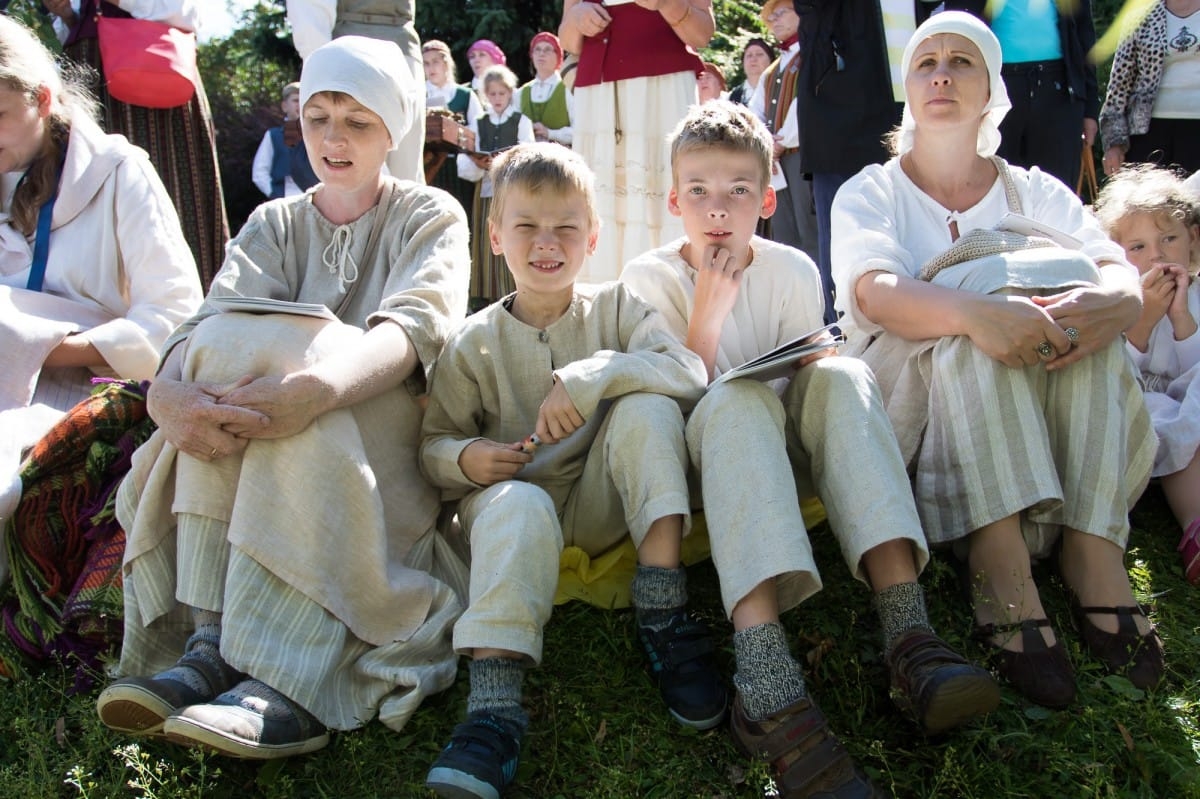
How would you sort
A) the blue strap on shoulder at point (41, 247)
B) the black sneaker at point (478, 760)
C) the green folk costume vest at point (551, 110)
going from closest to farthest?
1. the black sneaker at point (478, 760)
2. the blue strap on shoulder at point (41, 247)
3. the green folk costume vest at point (551, 110)

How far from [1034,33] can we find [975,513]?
2.94 m

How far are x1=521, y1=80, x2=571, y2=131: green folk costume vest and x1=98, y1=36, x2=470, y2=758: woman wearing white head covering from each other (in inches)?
270

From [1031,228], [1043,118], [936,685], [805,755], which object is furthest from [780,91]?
[805,755]

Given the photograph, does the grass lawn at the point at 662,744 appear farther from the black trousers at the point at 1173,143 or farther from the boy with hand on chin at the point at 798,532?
the black trousers at the point at 1173,143

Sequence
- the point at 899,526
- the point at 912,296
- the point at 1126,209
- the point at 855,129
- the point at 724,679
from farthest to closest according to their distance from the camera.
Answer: the point at 855,129 → the point at 1126,209 → the point at 912,296 → the point at 724,679 → the point at 899,526

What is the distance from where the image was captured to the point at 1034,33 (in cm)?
472

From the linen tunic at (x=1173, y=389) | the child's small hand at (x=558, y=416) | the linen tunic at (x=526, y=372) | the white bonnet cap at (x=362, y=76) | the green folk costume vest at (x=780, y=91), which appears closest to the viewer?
the child's small hand at (x=558, y=416)

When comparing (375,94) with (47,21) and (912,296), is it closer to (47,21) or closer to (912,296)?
(912,296)

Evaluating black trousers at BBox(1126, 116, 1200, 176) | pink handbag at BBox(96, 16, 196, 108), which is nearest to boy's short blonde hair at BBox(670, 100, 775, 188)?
pink handbag at BBox(96, 16, 196, 108)

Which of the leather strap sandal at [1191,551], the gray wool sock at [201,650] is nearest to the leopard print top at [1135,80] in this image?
the leather strap sandal at [1191,551]

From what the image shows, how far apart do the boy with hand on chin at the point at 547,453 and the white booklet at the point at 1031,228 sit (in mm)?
1051

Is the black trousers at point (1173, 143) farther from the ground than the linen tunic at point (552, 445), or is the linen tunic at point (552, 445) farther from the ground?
the black trousers at point (1173, 143)

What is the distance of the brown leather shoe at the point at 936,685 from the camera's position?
213cm

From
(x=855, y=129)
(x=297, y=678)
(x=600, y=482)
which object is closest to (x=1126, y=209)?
(x=855, y=129)
